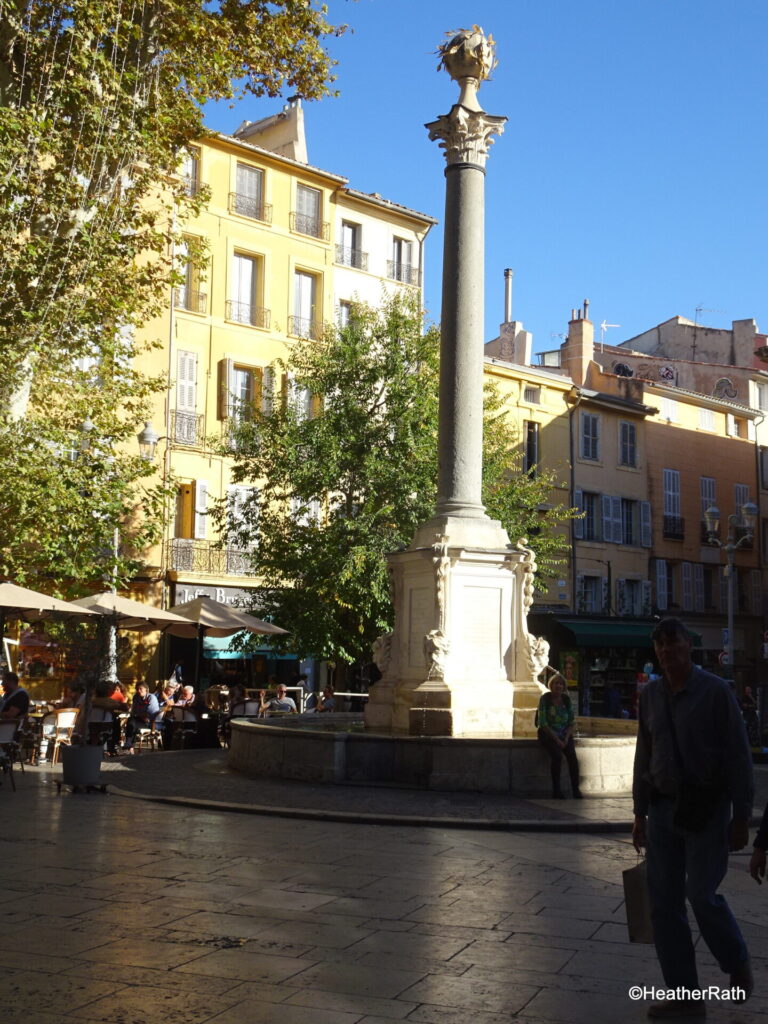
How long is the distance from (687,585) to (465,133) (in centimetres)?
3546

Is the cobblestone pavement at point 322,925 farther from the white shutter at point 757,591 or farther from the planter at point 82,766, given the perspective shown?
the white shutter at point 757,591

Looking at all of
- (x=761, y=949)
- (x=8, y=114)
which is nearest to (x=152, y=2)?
(x=8, y=114)

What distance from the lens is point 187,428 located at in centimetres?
3591

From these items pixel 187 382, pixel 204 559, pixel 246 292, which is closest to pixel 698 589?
pixel 246 292

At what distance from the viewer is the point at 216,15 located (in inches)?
728

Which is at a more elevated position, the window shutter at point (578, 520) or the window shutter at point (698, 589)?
the window shutter at point (578, 520)

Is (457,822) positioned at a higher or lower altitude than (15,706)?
lower

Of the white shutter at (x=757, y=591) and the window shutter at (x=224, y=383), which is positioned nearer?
the window shutter at (x=224, y=383)

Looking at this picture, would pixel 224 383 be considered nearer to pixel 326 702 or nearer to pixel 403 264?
pixel 403 264

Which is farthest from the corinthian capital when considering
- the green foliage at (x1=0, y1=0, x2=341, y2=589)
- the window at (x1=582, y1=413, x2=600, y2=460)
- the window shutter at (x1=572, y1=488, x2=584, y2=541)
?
the window at (x1=582, y1=413, x2=600, y2=460)

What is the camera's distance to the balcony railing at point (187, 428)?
1401 inches

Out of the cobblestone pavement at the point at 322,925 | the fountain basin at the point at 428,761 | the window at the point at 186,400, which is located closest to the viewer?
the cobblestone pavement at the point at 322,925

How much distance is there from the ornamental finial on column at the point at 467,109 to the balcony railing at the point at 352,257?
23.8 meters

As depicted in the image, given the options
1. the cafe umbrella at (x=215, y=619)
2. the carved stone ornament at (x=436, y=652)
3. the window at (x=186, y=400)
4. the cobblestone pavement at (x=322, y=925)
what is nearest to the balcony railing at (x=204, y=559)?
the window at (x=186, y=400)
